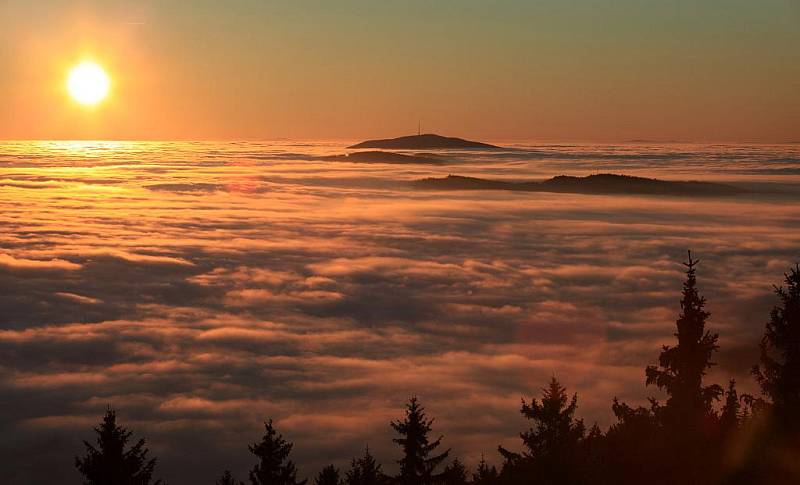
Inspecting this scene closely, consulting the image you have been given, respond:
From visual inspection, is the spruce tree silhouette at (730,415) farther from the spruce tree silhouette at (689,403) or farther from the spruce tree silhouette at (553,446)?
the spruce tree silhouette at (553,446)

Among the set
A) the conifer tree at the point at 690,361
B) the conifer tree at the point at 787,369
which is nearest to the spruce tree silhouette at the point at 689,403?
the conifer tree at the point at 690,361

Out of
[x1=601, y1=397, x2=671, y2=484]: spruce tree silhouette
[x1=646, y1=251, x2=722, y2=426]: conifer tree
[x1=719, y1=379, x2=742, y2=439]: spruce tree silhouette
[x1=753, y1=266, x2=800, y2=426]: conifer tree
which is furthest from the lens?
[x1=719, y1=379, x2=742, y2=439]: spruce tree silhouette

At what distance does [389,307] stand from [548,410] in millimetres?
97872

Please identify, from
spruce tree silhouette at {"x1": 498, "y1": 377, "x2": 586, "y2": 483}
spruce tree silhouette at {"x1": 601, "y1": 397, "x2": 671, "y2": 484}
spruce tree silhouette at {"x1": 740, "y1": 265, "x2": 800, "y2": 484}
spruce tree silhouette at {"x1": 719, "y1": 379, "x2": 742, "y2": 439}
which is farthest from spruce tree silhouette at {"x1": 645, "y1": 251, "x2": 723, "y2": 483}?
spruce tree silhouette at {"x1": 498, "y1": 377, "x2": 586, "y2": 483}

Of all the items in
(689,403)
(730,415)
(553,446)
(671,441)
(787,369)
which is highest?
(787,369)

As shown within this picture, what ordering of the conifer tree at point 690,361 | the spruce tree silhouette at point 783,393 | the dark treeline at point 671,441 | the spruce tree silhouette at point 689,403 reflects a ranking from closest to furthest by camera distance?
the dark treeline at point 671,441, the spruce tree silhouette at point 689,403, the spruce tree silhouette at point 783,393, the conifer tree at point 690,361

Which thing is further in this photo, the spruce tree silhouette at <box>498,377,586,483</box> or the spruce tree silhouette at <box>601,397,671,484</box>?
the spruce tree silhouette at <box>601,397,671,484</box>

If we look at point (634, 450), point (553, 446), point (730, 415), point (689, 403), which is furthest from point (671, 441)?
point (553, 446)

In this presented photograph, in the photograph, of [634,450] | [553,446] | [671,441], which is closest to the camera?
[553,446]

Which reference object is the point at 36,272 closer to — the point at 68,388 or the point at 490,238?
the point at 68,388

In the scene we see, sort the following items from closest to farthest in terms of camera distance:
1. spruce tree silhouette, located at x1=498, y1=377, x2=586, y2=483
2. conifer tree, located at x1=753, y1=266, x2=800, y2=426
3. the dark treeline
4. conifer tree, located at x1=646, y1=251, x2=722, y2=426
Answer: spruce tree silhouette, located at x1=498, y1=377, x2=586, y2=483 → the dark treeline → conifer tree, located at x1=753, y1=266, x2=800, y2=426 → conifer tree, located at x1=646, y1=251, x2=722, y2=426

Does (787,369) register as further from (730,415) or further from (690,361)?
(730,415)

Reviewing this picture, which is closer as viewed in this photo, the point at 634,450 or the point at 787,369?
the point at 787,369

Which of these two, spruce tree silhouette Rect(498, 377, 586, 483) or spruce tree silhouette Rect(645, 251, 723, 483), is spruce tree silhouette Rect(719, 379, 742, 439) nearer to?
spruce tree silhouette Rect(645, 251, 723, 483)
